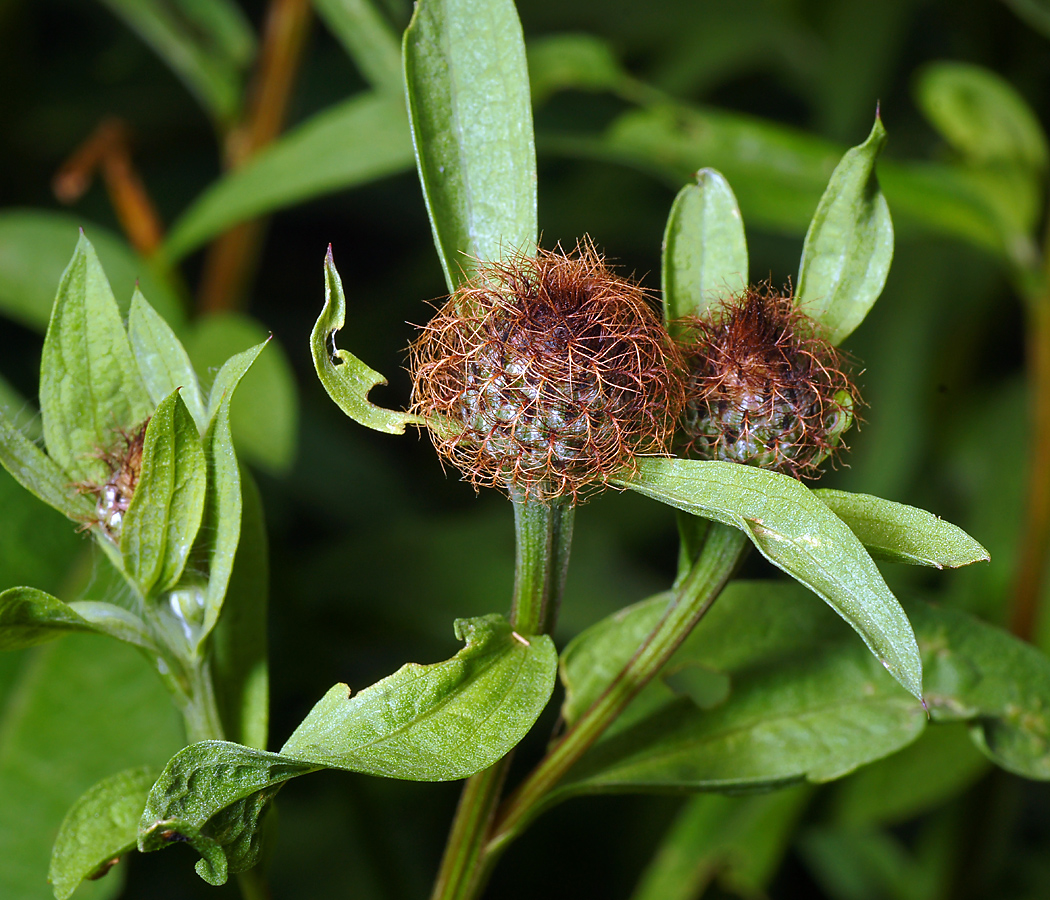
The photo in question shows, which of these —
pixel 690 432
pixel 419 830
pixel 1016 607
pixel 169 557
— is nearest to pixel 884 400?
pixel 1016 607

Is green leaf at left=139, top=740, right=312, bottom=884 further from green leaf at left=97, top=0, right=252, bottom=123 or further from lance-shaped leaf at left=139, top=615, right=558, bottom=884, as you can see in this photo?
green leaf at left=97, top=0, right=252, bottom=123

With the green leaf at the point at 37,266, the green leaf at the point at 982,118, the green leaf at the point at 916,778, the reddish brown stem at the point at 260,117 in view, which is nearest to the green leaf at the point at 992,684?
the green leaf at the point at 916,778

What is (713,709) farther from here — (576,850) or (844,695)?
(576,850)

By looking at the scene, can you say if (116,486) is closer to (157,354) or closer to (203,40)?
(157,354)

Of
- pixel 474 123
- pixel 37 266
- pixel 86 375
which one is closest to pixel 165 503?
pixel 86 375

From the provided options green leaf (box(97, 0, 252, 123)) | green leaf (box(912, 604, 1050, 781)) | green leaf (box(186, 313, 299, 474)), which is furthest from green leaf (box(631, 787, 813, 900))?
green leaf (box(97, 0, 252, 123))

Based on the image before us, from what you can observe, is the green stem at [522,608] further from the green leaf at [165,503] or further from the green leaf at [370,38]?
the green leaf at [370,38]
